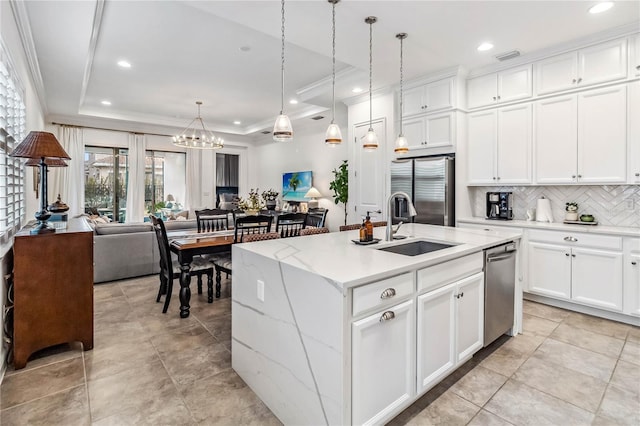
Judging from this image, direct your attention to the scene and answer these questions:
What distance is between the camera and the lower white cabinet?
1863mm

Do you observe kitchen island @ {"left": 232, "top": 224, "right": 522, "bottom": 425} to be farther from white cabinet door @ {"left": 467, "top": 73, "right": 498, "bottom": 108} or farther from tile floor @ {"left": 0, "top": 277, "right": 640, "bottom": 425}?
white cabinet door @ {"left": 467, "top": 73, "right": 498, "bottom": 108}

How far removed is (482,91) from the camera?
4.23 metres

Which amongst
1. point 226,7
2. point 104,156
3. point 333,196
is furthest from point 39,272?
point 104,156

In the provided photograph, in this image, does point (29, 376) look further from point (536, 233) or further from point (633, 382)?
point (536, 233)

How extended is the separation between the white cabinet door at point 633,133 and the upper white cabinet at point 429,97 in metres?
1.71

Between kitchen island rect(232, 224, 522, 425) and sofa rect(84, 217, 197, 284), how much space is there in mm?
3077

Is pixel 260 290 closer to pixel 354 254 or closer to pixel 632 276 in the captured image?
pixel 354 254

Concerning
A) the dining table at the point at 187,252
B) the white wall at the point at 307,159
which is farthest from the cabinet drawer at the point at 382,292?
the white wall at the point at 307,159

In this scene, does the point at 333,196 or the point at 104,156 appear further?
the point at 104,156

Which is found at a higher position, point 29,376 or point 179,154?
point 179,154

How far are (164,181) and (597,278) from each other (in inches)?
357

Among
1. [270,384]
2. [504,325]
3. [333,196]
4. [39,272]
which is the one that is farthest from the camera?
[333,196]

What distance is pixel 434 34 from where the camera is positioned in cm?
330

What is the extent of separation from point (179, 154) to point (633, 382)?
31.1ft
